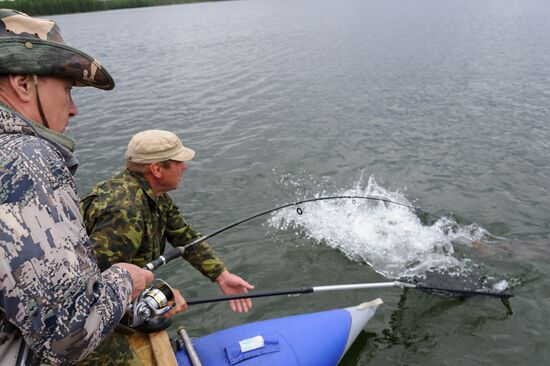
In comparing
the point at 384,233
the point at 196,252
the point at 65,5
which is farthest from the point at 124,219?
the point at 65,5

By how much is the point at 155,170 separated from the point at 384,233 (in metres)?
5.74

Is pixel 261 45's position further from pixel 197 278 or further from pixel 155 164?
pixel 155 164

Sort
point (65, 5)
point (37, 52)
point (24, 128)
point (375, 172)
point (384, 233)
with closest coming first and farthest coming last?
point (24, 128) < point (37, 52) < point (384, 233) < point (375, 172) < point (65, 5)

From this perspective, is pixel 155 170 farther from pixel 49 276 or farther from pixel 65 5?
pixel 65 5

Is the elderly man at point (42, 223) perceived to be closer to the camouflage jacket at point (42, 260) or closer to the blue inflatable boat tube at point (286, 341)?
the camouflage jacket at point (42, 260)

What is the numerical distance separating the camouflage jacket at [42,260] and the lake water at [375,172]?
182 inches

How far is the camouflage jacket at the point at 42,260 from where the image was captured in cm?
153

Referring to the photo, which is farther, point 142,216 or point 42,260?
point 142,216

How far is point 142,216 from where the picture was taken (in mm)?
3590

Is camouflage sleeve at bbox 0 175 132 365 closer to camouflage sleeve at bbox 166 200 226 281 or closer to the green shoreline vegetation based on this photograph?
camouflage sleeve at bbox 166 200 226 281

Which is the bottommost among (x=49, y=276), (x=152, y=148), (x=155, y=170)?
(x=155, y=170)

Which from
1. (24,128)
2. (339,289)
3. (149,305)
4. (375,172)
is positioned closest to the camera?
(24,128)

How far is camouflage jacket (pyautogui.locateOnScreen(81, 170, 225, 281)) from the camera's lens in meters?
3.34

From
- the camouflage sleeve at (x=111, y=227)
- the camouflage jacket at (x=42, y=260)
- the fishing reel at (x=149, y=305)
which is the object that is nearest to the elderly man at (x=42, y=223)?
the camouflage jacket at (x=42, y=260)
